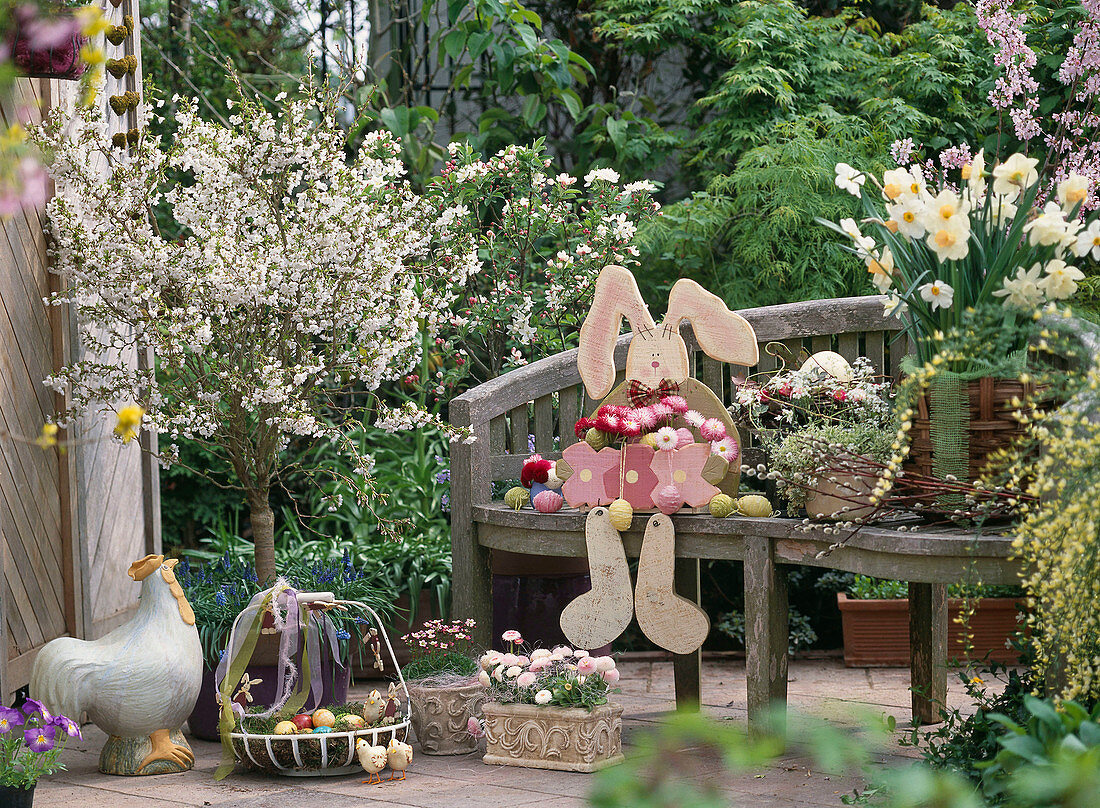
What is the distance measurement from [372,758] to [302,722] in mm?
249

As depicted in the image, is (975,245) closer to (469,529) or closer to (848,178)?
(848,178)

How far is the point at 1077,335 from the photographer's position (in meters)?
2.86

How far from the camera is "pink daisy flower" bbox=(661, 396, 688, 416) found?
382 centimetres

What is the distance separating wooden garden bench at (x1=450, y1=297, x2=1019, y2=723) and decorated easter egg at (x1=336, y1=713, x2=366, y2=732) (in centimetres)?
72

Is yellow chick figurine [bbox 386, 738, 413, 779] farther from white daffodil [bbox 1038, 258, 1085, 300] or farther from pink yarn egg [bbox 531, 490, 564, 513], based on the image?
white daffodil [bbox 1038, 258, 1085, 300]

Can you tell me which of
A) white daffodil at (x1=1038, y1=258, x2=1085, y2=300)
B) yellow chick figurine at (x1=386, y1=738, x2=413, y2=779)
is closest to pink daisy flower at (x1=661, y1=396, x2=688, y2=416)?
white daffodil at (x1=1038, y1=258, x2=1085, y2=300)

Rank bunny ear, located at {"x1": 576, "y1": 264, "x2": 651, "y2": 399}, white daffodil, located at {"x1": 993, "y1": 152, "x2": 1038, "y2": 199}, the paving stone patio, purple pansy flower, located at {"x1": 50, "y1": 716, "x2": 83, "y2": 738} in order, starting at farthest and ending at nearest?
bunny ear, located at {"x1": 576, "y1": 264, "x2": 651, "y2": 399}, the paving stone patio, purple pansy flower, located at {"x1": 50, "y1": 716, "x2": 83, "y2": 738}, white daffodil, located at {"x1": 993, "y1": 152, "x2": 1038, "y2": 199}

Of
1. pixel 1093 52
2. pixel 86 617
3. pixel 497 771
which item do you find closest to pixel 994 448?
pixel 497 771

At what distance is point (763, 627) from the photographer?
354 centimetres

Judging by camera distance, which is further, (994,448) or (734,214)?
(734,214)

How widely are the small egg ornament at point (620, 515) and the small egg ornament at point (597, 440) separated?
A: 24 cm

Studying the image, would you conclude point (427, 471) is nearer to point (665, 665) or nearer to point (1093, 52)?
point (665, 665)

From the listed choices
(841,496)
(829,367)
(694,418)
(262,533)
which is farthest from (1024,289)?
(262,533)

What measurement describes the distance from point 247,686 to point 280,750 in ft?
0.88
